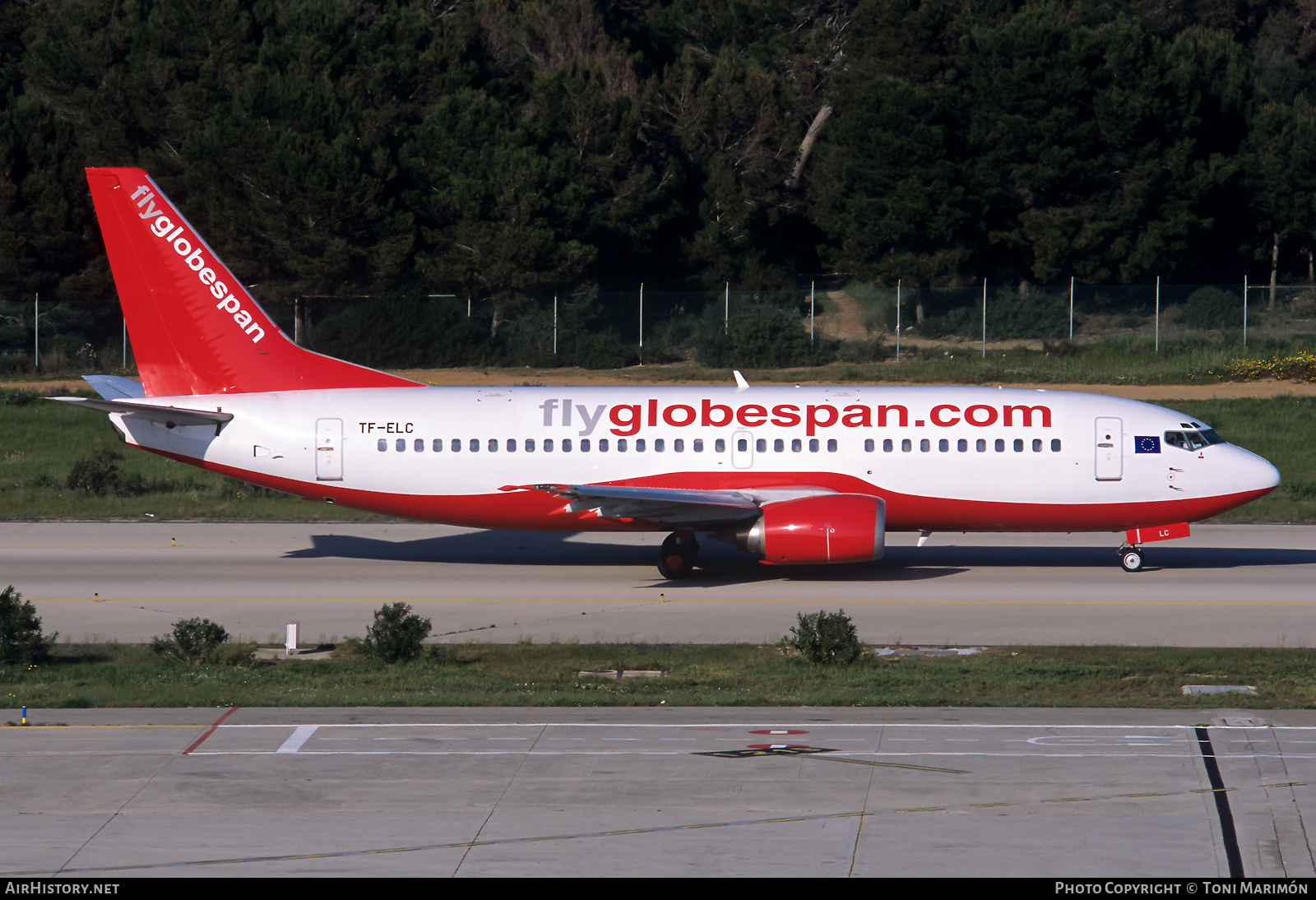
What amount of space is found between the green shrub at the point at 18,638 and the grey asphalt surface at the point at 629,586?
1985 mm

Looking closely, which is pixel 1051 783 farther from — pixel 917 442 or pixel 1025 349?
pixel 1025 349

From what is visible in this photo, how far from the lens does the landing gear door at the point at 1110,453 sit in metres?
26.3

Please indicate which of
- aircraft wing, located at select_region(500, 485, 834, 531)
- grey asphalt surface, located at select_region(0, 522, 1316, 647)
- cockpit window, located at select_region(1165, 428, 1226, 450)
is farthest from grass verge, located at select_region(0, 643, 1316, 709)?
cockpit window, located at select_region(1165, 428, 1226, 450)

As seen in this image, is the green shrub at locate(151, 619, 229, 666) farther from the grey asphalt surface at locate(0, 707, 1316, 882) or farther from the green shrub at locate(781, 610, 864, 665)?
the green shrub at locate(781, 610, 864, 665)

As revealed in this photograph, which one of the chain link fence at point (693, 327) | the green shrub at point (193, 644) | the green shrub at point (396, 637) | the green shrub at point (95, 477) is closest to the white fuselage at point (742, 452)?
the green shrub at point (396, 637)

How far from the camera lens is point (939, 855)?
10914mm

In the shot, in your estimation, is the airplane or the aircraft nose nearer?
the aircraft nose

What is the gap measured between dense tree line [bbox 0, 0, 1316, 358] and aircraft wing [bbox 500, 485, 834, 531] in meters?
36.5

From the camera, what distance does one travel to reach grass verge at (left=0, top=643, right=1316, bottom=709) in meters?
16.9

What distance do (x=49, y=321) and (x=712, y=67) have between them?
36747 mm

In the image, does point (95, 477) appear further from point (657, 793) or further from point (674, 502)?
point (657, 793)

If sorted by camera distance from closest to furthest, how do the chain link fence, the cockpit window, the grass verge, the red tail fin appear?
the grass verge
the cockpit window
the red tail fin
the chain link fence

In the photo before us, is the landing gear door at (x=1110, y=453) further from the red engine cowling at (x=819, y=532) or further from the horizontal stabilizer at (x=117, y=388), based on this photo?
the horizontal stabilizer at (x=117, y=388)

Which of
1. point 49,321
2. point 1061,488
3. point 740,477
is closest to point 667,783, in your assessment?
point 740,477
